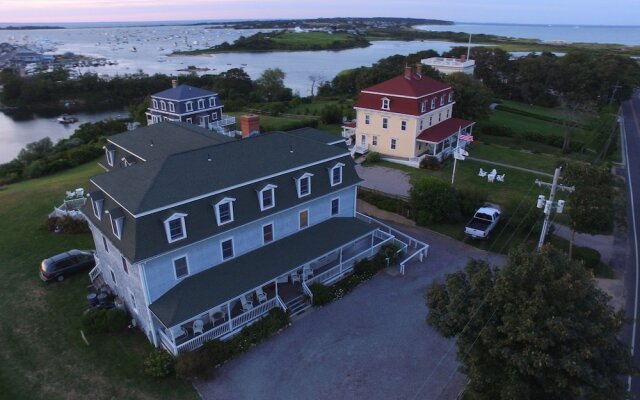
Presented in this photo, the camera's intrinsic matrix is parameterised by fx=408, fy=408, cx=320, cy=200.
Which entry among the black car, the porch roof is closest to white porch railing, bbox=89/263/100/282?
the black car

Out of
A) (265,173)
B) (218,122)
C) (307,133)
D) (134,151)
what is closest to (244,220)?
(265,173)

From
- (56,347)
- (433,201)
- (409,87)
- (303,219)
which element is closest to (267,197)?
(303,219)

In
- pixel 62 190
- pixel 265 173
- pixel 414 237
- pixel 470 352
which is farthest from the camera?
pixel 62 190

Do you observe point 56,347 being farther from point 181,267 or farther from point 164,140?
point 164,140

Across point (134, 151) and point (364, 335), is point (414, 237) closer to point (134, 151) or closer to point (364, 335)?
point (364, 335)

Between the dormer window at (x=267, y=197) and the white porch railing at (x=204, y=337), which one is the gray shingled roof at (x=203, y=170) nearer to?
the dormer window at (x=267, y=197)

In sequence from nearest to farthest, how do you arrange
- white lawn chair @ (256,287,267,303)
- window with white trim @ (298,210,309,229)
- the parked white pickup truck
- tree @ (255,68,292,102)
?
white lawn chair @ (256,287,267,303)
window with white trim @ (298,210,309,229)
the parked white pickup truck
tree @ (255,68,292,102)

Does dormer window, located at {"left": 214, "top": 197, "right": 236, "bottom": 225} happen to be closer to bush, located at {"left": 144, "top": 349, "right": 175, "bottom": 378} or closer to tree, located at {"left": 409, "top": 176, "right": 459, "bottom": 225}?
bush, located at {"left": 144, "top": 349, "right": 175, "bottom": 378}
